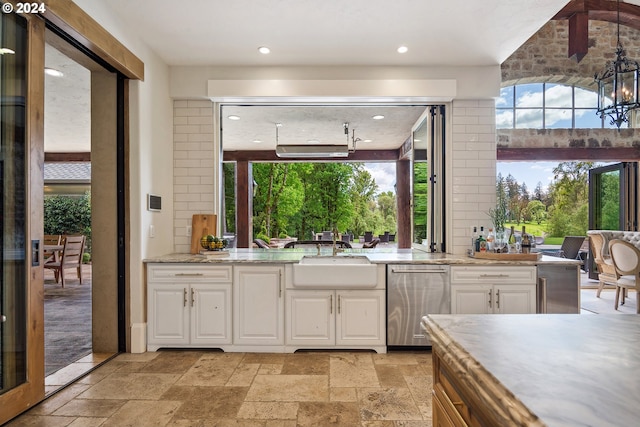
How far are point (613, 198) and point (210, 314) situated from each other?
8.52 meters

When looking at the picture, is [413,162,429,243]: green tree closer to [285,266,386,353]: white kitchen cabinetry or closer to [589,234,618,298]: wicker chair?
[285,266,386,353]: white kitchen cabinetry

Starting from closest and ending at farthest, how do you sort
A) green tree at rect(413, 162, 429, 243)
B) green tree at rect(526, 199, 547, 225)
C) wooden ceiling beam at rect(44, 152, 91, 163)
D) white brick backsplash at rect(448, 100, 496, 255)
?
white brick backsplash at rect(448, 100, 496, 255)
green tree at rect(413, 162, 429, 243)
wooden ceiling beam at rect(44, 152, 91, 163)
green tree at rect(526, 199, 547, 225)

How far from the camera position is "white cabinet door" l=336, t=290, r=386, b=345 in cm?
320

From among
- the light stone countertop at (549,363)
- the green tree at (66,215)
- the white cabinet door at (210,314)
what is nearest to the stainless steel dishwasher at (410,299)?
the white cabinet door at (210,314)

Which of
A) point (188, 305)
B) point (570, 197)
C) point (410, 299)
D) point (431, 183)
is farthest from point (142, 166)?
point (570, 197)

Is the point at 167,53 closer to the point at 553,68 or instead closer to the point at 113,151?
the point at 113,151

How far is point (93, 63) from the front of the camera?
292 cm

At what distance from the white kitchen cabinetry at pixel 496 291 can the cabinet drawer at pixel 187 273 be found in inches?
81.7

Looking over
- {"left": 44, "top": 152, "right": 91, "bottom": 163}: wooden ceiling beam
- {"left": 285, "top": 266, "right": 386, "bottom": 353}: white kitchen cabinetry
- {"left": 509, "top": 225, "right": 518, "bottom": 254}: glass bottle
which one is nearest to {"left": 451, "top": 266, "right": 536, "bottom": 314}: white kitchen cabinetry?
{"left": 509, "top": 225, "right": 518, "bottom": 254}: glass bottle

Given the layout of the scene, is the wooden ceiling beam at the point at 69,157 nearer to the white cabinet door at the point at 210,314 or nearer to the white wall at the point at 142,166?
the white wall at the point at 142,166

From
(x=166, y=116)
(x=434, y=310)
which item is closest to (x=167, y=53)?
(x=166, y=116)

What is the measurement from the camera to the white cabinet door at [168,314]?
3.22 meters

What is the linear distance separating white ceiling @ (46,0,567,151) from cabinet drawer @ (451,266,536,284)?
6.65 feet

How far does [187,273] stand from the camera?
3225 millimetres
